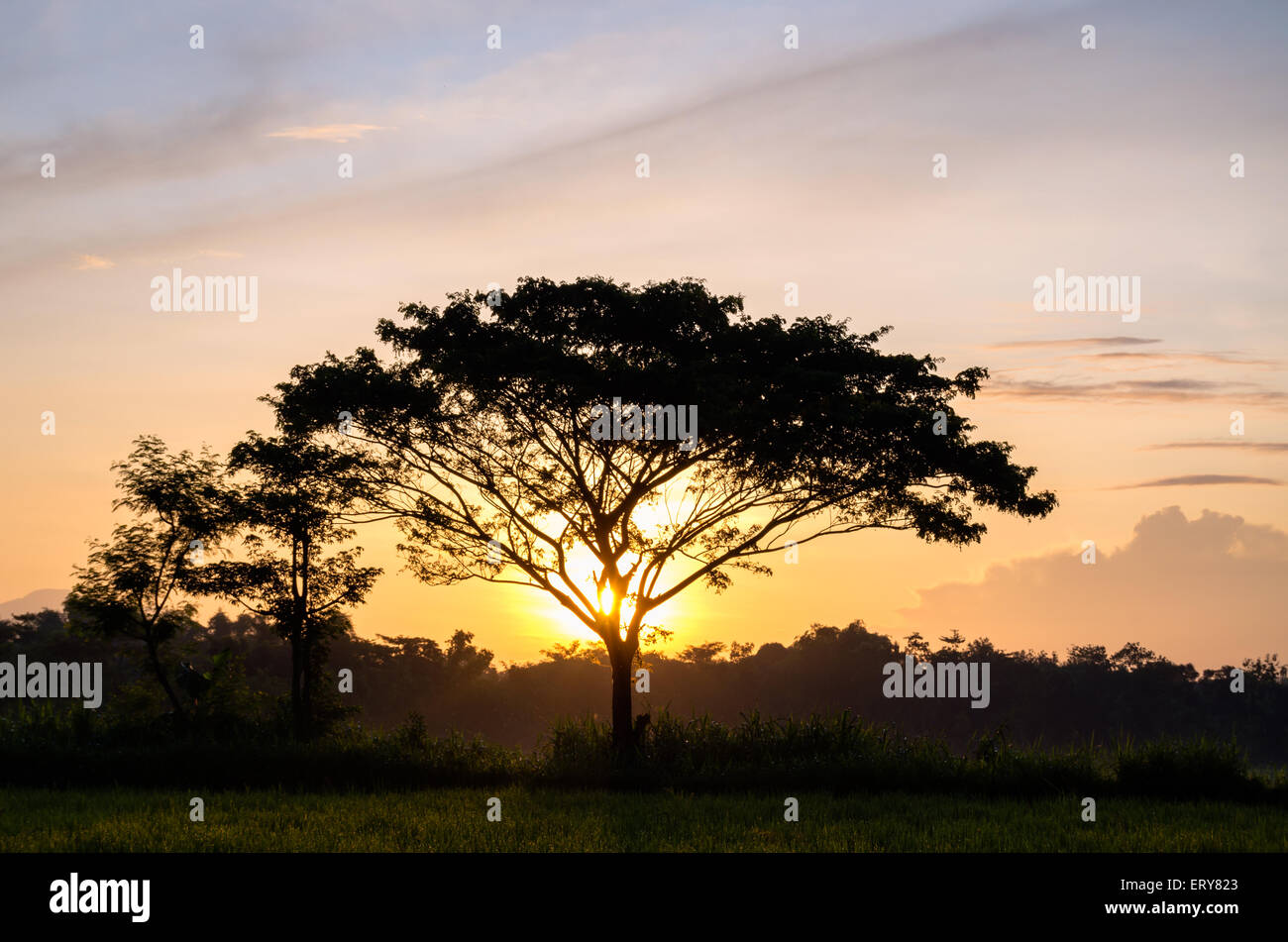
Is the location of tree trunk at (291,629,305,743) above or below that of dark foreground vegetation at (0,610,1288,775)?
above

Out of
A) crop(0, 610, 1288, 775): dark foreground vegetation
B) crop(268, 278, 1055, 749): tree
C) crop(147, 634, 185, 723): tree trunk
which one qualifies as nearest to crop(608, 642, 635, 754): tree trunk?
crop(268, 278, 1055, 749): tree

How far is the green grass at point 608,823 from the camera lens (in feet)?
47.9

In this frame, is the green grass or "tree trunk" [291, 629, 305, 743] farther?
"tree trunk" [291, 629, 305, 743]

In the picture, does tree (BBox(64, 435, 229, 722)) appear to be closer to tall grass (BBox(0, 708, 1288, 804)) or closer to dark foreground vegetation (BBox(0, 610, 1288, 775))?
tall grass (BBox(0, 708, 1288, 804))

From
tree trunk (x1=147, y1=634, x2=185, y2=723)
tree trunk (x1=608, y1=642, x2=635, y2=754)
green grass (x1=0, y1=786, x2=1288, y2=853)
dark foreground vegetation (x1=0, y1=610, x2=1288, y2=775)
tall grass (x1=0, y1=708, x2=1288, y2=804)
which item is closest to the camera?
green grass (x1=0, y1=786, x2=1288, y2=853)

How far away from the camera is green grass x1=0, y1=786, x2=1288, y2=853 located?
14.6 m

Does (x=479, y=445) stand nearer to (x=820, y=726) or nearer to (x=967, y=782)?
(x=820, y=726)

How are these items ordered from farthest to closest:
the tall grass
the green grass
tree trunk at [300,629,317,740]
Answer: tree trunk at [300,629,317,740] → the tall grass → the green grass

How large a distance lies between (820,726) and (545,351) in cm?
1106

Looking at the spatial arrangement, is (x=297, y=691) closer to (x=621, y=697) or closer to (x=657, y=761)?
(x=621, y=697)

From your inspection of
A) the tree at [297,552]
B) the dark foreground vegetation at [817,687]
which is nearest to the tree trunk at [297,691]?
the tree at [297,552]

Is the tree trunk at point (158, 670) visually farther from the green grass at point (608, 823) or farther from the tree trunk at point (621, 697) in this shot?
the tree trunk at point (621, 697)

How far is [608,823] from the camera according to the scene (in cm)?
1662

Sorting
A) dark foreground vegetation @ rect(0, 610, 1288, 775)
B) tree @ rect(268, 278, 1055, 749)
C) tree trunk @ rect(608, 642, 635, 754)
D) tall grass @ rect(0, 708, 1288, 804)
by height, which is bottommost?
dark foreground vegetation @ rect(0, 610, 1288, 775)
